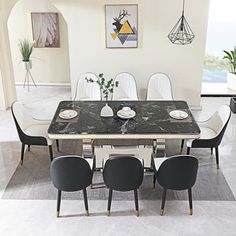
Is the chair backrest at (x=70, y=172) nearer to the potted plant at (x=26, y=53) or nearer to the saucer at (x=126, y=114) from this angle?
the saucer at (x=126, y=114)

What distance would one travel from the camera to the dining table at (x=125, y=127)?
4.05 m

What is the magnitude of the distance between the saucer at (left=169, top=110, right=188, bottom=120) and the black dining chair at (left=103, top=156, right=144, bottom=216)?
1.25 m

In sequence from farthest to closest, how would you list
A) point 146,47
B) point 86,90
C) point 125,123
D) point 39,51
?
point 39,51
point 146,47
point 86,90
point 125,123

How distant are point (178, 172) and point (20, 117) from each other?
7.98 feet

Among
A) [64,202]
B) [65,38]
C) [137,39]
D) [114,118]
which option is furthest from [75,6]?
[64,202]

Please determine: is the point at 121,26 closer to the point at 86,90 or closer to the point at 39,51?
the point at 86,90

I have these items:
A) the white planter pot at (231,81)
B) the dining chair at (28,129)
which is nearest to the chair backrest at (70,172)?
the dining chair at (28,129)

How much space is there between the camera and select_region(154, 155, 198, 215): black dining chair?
134 inches

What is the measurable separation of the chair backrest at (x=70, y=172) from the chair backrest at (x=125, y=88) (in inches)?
101

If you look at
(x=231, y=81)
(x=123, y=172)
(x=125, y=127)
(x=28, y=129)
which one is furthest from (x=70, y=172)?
(x=231, y=81)

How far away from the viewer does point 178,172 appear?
346 centimetres

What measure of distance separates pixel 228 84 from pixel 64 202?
5.32 m

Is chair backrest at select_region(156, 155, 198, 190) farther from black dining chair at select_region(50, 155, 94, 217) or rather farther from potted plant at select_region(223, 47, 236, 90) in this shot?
potted plant at select_region(223, 47, 236, 90)

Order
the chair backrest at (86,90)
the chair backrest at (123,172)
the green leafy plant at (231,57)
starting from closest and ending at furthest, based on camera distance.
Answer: the chair backrest at (123,172) → the chair backrest at (86,90) → the green leafy plant at (231,57)
